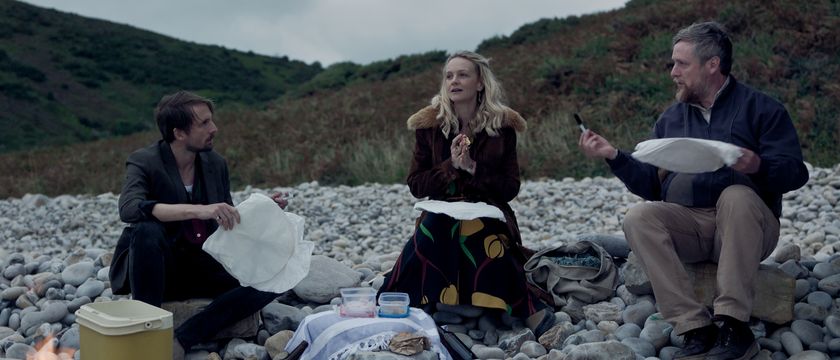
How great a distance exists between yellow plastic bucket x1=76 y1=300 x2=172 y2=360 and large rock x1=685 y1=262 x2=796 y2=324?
2.51 m

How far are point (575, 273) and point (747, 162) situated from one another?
1.36 metres

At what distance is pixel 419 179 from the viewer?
452cm

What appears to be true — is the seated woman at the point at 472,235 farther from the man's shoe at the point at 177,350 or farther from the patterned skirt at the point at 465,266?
the man's shoe at the point at 177,350

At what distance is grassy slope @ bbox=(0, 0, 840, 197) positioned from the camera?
12164 millimetres

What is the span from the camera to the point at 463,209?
14.0 feet

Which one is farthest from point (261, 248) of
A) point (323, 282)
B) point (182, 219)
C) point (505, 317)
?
point (505, 317)

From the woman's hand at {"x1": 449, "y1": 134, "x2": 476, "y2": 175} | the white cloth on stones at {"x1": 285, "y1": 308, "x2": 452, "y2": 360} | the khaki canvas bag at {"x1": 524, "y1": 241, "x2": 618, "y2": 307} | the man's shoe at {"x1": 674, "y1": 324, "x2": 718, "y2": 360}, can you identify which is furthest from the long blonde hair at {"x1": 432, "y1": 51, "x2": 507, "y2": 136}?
the man's shoe at {"x1": 674, "y1": 324, "x2": 718, "y2": 360}

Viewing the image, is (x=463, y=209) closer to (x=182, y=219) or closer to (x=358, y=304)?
(x=358, y=304)

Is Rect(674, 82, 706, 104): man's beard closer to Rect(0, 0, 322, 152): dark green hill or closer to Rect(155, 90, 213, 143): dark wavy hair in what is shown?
Rect(155, 90, 213, 143): dark wavy hair

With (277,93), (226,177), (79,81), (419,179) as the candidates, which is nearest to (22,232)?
(226,177)

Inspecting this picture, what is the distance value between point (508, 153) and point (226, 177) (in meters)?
1.50

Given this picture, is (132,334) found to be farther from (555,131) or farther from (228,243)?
(555,131)

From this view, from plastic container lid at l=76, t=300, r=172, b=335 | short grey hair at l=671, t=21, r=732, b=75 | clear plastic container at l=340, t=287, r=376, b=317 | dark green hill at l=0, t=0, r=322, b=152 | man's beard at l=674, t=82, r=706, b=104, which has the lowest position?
clear plastic container at l=340, t=287, r=376, b=317

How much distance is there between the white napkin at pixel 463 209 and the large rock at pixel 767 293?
3.37ft
